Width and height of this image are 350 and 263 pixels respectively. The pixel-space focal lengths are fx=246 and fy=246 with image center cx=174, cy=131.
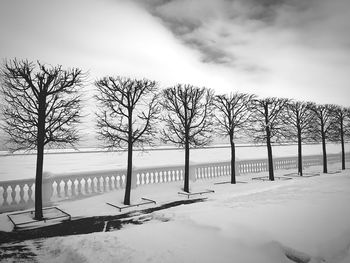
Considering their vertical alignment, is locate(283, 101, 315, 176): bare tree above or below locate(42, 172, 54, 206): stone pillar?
above

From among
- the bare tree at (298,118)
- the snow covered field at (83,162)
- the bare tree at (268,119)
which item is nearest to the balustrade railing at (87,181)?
the snow covered field at (83,162)

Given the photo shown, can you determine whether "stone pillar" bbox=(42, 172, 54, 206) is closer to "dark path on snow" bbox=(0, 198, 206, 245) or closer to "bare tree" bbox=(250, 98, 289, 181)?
"dark path on snow" bbox=(0, 198, 206, 245)

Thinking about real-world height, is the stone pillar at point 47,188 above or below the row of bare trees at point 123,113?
below

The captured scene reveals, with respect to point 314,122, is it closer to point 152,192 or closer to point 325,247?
point 152,192

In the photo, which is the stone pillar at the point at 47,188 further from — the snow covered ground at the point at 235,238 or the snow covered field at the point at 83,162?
the snow covered ground at the point at 235,238

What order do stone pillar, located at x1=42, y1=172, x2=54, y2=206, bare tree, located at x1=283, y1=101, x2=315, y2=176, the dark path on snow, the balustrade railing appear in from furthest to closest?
bare tree, located at x1=283, y1=101, x2=315, y2=176 < stone pillar, located at x1=42, y1=172, x2=54, y2=206 < the balustrade railing < the dark path on snow

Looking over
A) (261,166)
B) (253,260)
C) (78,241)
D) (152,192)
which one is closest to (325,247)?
(253,260)

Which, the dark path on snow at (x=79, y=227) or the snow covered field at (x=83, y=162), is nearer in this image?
the dark path on snow at (x=79, y=227)

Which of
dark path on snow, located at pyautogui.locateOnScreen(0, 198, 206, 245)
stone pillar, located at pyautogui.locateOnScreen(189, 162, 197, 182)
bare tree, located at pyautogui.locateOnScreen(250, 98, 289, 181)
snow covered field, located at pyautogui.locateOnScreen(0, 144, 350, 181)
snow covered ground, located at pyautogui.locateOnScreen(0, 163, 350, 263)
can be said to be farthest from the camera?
snow covered field, located at pyautogui.locateOnScreen(0, 144, 350, 181)

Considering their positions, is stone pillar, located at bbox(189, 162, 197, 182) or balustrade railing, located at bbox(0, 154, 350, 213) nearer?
balustrade railing, located at bbox(0, 154, 350, 213)

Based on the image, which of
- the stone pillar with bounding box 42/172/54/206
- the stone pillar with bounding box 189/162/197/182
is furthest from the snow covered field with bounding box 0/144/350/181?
the stone pillar with bounding box 42/172/54/206

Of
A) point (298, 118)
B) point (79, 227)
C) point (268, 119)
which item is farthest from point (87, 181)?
point (298, 118)

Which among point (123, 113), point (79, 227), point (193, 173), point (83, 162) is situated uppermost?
point (123, 113)

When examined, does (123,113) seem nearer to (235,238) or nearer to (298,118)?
(235,238)
